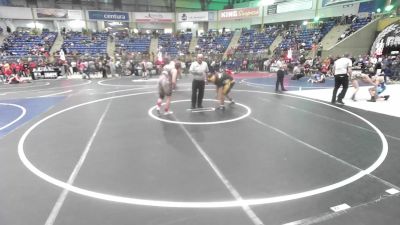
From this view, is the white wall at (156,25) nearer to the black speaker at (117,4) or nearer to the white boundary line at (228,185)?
the black speaker at (117,4)

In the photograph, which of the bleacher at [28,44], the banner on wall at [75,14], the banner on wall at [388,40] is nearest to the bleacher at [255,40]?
the banner on wall at [388,40]

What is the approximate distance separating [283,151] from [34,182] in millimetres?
4107

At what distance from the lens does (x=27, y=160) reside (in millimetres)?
5000

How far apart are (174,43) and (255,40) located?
33.1 ft

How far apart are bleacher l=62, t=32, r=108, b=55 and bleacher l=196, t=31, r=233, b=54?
37.1ft

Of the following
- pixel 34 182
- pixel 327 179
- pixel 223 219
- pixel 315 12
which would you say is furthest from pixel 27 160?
pixel 315 12

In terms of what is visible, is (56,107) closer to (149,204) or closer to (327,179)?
(149,204)

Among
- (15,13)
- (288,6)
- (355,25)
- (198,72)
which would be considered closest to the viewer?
(198,72)

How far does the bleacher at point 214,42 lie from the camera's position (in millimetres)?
33844

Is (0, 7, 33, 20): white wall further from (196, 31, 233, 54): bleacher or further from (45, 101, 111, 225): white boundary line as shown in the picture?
(45, 101, 111, 225): white boundary line

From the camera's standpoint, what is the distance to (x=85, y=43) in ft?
108

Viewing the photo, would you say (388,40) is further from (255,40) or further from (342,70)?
(342,70)

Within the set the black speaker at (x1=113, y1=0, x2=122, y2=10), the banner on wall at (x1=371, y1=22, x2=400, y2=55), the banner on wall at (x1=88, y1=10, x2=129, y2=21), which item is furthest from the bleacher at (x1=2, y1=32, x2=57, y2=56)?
the banner on wall at (x1=371, y1=22, x2=400, y2=55)

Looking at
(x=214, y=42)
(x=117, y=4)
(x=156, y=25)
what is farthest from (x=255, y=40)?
(x=117, y=4)
